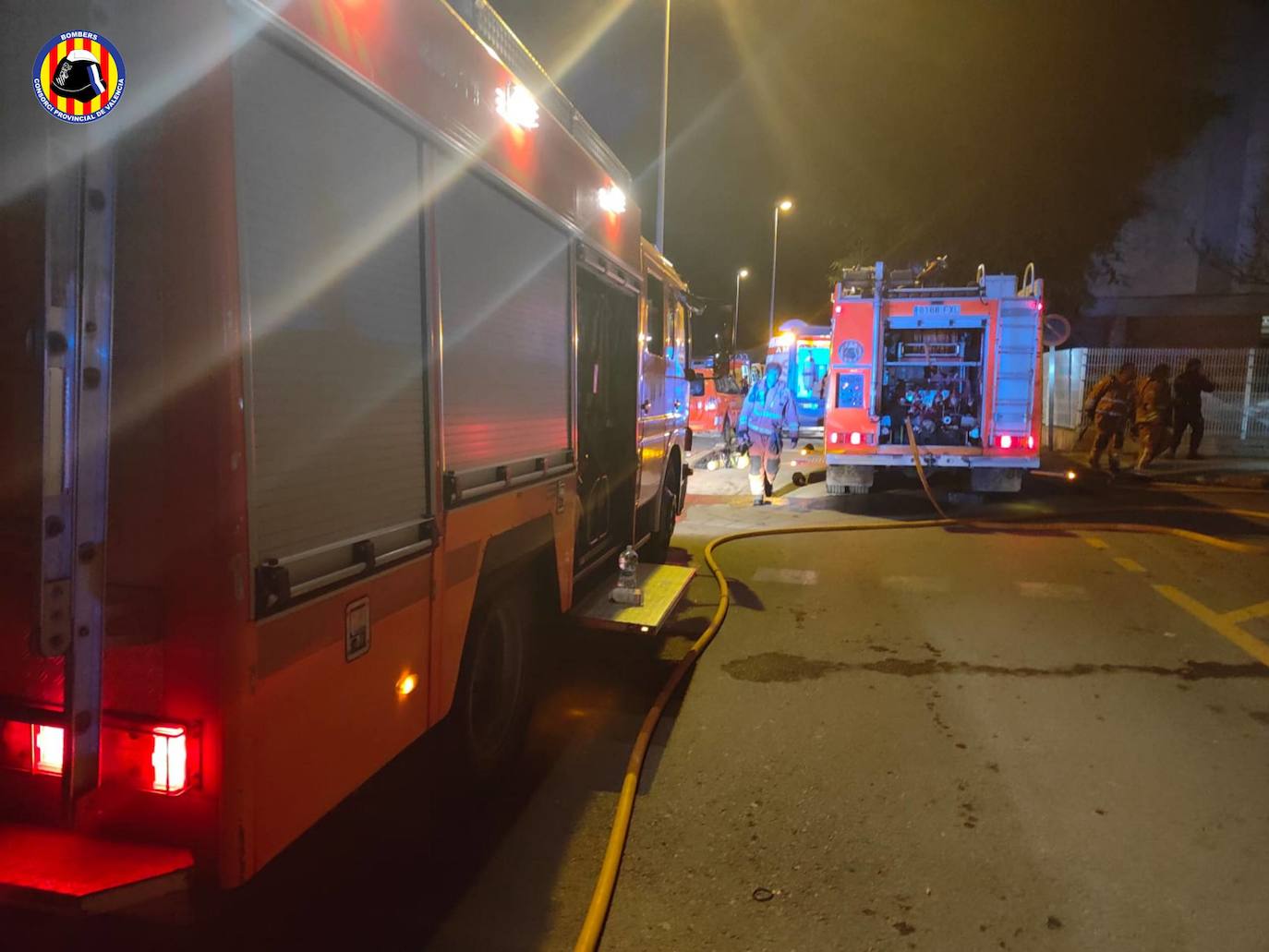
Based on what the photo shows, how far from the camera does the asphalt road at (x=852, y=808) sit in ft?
8.73

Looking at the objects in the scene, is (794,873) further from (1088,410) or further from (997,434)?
(1088,410)

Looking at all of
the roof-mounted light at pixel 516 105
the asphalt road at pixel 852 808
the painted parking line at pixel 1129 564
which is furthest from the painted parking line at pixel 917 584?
the roof-mounted light at pixel 516 105

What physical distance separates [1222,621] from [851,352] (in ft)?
19.0

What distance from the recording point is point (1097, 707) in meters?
4.43

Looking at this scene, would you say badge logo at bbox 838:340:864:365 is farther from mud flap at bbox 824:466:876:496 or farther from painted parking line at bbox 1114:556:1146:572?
painted parking line at bbox 1114:556:1146:572

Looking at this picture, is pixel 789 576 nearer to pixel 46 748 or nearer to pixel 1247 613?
pixel 1247 613

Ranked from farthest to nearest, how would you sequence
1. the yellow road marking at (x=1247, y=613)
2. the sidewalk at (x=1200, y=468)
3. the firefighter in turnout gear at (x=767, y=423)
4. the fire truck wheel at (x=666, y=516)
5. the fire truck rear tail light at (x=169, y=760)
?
the sidewalk at (x=1200, y=468) < the firefighter in turnout gear at (x=767, y=423) < the fire truck wheel at (x=666, y=516) < the yellow road marking at (x=1247, y=613) < the fire truck rear tail light at (x=169, y=760)

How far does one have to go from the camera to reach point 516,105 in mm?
3391

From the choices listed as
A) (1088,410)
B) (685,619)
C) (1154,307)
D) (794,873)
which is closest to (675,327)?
(685,619)

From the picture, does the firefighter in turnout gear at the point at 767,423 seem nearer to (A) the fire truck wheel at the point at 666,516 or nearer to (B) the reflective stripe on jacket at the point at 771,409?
(B) the reflective stripe on jacket at the point at 771,409

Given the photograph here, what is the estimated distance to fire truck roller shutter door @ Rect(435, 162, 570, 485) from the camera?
2854mm

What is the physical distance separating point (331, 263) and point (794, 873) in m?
2.50

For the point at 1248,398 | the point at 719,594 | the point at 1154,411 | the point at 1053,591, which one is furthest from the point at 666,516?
the point at 1248,398

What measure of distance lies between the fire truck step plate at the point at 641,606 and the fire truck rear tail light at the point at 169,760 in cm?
276
